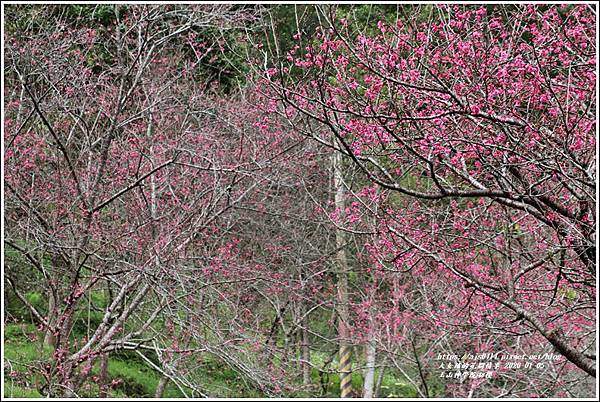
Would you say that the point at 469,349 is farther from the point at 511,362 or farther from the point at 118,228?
the point at 118,228

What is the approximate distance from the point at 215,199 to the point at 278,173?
58.4 inches

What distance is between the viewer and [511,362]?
23.4 feet

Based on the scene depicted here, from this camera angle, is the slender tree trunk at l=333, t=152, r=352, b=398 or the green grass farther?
the slender tree trunk at l=333, t=152, r=352, b=398

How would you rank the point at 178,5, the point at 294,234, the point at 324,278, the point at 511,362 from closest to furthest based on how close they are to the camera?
the point at 178,5 < the point at 511,362 < the point at 294,234 < the point at 324,278

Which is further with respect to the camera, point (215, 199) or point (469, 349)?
point (469, 349)

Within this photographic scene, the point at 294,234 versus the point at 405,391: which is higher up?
the point at 294,234

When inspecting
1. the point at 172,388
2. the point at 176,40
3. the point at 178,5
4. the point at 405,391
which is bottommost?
the point at 405,391

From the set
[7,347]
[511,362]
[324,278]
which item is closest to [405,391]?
[324,278]

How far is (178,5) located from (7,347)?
4804mm

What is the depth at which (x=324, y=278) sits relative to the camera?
10.9m

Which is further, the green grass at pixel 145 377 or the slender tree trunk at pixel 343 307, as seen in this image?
the slender tree trunk at pixel 343 307

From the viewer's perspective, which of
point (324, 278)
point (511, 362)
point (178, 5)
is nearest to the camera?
point (178, 5)

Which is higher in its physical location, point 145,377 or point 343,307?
point 343,307

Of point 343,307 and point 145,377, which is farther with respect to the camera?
point 343,307
